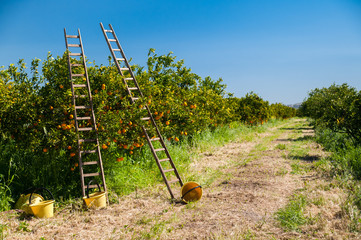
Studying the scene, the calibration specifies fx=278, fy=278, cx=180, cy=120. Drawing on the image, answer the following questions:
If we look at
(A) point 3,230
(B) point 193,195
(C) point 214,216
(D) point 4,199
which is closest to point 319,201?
(C) point 214,216

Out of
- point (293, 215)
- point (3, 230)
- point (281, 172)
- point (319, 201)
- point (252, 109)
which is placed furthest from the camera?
point (252, 109)

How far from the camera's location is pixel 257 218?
456 cm

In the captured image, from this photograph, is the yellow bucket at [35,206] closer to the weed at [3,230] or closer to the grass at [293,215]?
the weed at [3,230]

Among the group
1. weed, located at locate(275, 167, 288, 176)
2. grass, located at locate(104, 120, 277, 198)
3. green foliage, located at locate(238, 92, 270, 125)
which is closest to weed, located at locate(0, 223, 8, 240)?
grass, located at locate(104, 120, 277, 198)

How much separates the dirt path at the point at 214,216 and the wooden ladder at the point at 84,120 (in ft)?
3.13

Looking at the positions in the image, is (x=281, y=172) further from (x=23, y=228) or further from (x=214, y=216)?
(x=23, y=228)

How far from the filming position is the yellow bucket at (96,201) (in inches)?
201

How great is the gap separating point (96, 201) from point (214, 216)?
220 cm

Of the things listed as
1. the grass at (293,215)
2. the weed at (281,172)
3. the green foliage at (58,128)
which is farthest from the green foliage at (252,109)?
the grass at (293,215)

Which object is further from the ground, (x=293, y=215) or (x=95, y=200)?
(x=95, y=200)

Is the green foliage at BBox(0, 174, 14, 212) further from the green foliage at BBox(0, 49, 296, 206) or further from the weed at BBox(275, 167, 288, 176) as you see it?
the weed at BBox(275, 167, 288, 176)

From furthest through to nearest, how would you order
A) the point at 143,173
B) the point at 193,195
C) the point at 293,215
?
1. the point at 143,173
2. the point at 193,195
3. the point at 293,215

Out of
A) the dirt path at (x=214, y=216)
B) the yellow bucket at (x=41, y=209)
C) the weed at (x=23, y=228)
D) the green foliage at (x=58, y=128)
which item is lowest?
the dirt path at (x=214, y=216)

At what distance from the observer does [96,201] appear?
519 cm
